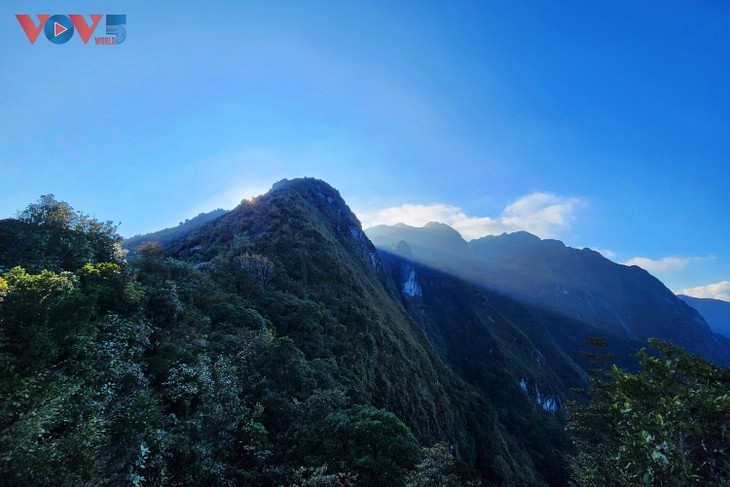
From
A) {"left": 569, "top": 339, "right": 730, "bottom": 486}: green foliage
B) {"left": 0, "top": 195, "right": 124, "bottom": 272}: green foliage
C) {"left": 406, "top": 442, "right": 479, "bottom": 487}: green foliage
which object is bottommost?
{"left": 406, "top": 442, "right": 479, "bottom": 487}: green foliage

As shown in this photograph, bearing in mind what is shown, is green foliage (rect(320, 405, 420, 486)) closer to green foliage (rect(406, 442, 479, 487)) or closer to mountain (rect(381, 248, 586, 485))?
green foliage (rect(406, 442, 479, 487))

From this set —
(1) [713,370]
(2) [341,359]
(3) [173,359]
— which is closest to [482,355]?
(2) [341,359]

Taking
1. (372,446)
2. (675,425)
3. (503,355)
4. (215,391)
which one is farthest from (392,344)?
(503,355)

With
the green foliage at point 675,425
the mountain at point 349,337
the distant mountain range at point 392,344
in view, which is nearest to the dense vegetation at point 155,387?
the mountain at point 349,337

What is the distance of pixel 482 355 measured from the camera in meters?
101

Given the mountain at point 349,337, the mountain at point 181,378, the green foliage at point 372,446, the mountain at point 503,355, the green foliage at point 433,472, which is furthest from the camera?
the mountain at point 503,355

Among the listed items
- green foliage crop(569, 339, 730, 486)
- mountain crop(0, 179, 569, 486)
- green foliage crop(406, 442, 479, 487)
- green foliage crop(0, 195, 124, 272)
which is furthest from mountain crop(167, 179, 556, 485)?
green foliage crop(569, 339, 730, 486)

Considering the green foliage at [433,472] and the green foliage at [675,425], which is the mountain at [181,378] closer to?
the green foliage at [433,472]

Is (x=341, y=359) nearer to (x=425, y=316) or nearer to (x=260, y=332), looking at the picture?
(x=260, y=332)

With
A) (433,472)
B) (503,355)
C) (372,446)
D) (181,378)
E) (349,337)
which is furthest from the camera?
(503,355)

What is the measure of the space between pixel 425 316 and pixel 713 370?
108m

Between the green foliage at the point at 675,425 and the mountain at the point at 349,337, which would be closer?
the green foliage at the point at 675,425

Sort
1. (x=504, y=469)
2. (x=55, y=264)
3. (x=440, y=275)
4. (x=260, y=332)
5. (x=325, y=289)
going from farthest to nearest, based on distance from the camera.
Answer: (x=440, y=275)
(x=504, y=469)
(x=325, y=289)
(x=260, y=332)
(x=55, y=264)

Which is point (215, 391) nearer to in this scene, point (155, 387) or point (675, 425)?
point (155, 387)
